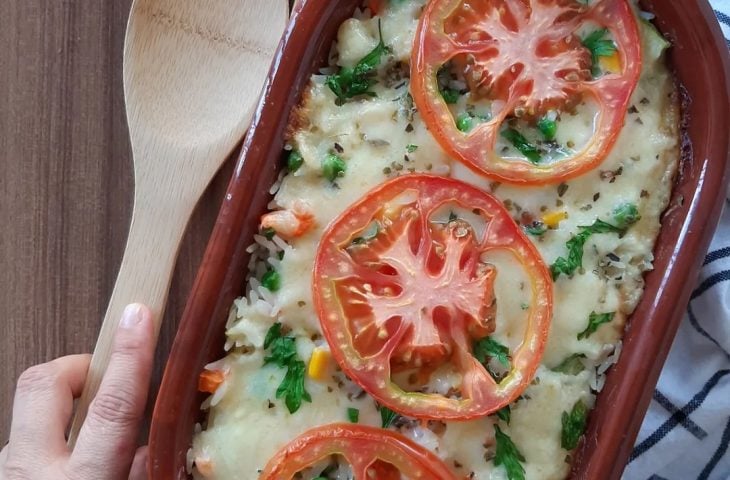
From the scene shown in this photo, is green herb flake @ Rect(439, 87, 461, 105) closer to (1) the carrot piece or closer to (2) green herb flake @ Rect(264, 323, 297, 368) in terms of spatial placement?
(2) green herb flake @ Rect(264, 323, 297, 368)

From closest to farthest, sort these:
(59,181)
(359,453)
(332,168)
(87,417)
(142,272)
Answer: (359,453) → (332,168) → (87,417) → (142,272) → (59,181)

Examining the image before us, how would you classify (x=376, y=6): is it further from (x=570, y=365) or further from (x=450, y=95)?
(x=570, y=365)

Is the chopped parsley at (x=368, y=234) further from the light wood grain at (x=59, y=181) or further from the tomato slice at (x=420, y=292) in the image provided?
the light wood grain at (x=59, y=181)

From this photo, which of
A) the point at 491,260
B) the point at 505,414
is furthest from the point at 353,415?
the point at 491,260

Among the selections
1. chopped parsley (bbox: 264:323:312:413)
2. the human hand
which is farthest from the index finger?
chopped parsley (bbox: 264:323:312:413)

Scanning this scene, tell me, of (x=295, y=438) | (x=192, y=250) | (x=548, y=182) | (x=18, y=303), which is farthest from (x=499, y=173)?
(x=18, y=303)

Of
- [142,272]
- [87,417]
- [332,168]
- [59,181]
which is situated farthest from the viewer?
[59,181]

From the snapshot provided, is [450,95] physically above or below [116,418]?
above

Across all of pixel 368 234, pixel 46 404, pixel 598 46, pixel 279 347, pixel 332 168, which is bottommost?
pixel 46 404
